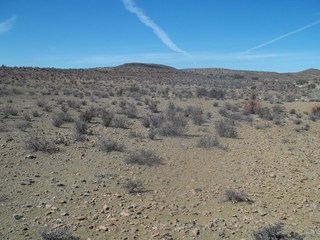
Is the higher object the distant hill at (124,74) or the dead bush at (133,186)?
the dead bush at (133,186)

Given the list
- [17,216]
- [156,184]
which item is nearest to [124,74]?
[156,184]

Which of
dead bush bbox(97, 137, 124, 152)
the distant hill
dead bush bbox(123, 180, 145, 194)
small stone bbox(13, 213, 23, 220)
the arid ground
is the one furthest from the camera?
the distant hill

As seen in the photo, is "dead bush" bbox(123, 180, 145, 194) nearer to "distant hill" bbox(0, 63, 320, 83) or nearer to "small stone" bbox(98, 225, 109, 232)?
"small stone" bbox(98, 225, 109, 232)

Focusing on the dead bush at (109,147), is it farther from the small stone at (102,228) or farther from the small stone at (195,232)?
the small stone at (195,232)

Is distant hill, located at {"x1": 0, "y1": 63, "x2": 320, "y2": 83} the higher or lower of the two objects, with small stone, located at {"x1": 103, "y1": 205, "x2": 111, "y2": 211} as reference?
lower

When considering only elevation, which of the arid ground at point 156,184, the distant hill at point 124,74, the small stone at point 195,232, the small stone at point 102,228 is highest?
the small stone at point 195,232

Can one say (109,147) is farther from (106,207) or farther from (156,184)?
(106,207)

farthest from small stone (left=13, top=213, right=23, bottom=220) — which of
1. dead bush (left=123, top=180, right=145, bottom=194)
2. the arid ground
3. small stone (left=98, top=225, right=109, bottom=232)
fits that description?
dead bush (left=123, top=180, right=145, bottom=194)

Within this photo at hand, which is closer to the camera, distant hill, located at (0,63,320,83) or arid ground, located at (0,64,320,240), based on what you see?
arid ground, located at (0,64,320,240)

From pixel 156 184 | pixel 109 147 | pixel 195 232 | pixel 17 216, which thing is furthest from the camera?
pixel 109 147

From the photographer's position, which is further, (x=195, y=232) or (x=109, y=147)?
(x=109, y=147)

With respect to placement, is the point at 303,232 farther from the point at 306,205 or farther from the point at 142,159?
the point at 142,159

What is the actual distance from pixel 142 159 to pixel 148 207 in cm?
317

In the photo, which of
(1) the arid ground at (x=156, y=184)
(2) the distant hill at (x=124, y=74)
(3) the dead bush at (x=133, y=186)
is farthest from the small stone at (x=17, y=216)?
(2) the distant hill at (x=124, y=74)
